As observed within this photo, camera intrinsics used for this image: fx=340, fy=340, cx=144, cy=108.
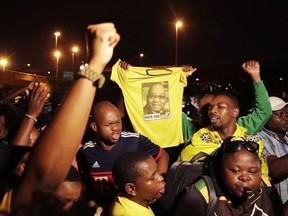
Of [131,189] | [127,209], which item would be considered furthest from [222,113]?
[127,209]

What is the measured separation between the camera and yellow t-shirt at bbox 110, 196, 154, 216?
8.59ft

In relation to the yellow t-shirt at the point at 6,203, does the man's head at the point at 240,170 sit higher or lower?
lower

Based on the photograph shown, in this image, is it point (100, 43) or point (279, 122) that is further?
point (279, 122)

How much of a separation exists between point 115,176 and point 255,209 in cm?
116

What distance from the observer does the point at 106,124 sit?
11.3 feet

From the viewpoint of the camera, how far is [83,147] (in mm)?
3523

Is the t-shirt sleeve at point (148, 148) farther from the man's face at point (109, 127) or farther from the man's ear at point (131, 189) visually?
the man's ear at point (131, 189)

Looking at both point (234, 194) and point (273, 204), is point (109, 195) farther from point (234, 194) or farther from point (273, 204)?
point (273, 204)

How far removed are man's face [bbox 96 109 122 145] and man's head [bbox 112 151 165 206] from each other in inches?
22.2

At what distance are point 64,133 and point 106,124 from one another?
2117 mm

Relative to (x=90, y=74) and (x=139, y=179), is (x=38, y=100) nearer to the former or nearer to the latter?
(x=139, y=179)

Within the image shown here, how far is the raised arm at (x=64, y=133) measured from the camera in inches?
52.4

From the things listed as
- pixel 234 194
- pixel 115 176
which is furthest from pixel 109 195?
pixel 234 194

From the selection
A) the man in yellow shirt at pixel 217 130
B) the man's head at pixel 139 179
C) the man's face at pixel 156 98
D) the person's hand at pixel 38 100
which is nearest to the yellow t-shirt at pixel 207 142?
the man in yellow shirt at pixel 217 130
